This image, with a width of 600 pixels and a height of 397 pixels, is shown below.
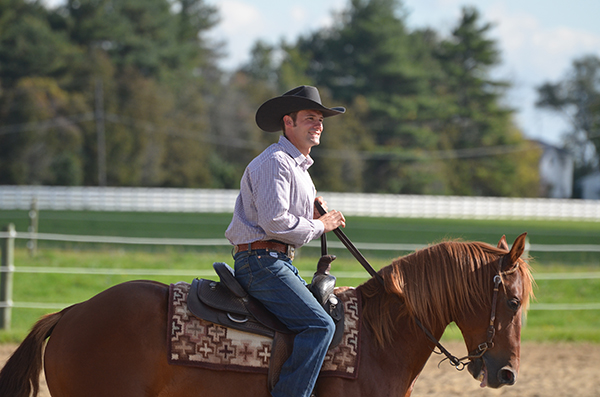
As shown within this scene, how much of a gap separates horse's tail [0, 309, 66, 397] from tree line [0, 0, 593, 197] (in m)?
40.1

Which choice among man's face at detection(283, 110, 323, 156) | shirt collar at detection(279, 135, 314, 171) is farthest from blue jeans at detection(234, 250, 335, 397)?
man's face at detection(283, 110, 323, 156)

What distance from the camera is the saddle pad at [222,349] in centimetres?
304

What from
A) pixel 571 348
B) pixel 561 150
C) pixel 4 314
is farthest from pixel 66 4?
pixel 561 150

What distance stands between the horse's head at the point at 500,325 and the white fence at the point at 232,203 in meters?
31.4

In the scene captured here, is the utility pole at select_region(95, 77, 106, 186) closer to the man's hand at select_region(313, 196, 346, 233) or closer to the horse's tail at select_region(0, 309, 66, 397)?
the horse's tail at select_region(0, 309, 66, 397)

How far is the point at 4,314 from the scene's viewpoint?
326 inches

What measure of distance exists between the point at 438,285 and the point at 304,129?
1.11 metres

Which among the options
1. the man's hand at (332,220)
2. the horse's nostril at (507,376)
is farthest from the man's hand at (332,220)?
the horse's nostril at (507,376)

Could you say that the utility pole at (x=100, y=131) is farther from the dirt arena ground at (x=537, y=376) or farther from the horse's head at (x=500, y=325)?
the horse's head at (x=500, y=325)

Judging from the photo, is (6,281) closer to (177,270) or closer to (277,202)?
(177,270)

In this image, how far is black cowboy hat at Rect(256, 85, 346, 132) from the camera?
3236mm

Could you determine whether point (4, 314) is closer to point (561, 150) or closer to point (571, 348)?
point (571, 348)

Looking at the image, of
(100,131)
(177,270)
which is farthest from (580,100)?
(177,270)

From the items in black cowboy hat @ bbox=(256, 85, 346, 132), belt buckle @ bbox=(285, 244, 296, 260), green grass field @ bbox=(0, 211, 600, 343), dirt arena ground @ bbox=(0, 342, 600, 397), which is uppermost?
black cowboy hat @ bbox=(256, 85, 346, 132)
